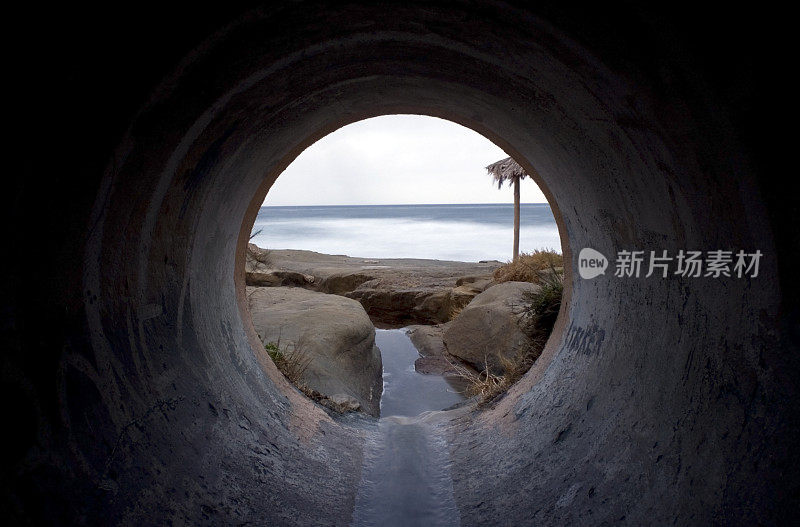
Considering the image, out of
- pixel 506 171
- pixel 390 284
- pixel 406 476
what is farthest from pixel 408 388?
pixel 506 171

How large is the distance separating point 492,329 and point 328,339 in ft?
9.14

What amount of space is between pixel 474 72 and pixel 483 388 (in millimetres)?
3620

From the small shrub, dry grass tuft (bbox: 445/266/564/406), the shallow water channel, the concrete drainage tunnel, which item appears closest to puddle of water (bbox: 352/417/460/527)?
the shallow water channel

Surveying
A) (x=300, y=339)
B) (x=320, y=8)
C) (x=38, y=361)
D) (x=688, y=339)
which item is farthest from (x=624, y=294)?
(x=300, y=339)

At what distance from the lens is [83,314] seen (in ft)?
6.87

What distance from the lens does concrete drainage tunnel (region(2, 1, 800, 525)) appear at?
5.83 feet

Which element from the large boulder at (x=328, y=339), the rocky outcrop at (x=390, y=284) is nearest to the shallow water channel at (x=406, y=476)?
the large boulder at (x=328, y=339)

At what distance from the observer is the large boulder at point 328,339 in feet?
20.1

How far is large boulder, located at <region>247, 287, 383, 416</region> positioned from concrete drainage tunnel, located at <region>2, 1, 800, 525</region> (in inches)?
79.5

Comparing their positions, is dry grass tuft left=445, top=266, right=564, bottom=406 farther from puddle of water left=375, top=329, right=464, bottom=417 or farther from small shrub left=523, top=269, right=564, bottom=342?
puddle of water left=375, top=329, right=464, bottom=417

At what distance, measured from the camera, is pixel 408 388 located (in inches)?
316

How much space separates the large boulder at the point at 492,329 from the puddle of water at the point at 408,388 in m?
0.69

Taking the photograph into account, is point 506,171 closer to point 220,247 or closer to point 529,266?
point 529,266

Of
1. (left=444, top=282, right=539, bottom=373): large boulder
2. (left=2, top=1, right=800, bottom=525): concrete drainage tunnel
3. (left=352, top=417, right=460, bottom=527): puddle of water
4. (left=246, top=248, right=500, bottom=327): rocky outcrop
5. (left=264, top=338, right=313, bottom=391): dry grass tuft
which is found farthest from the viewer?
(left=246, top=248, right=500, bottom=327): rocky outcrop
